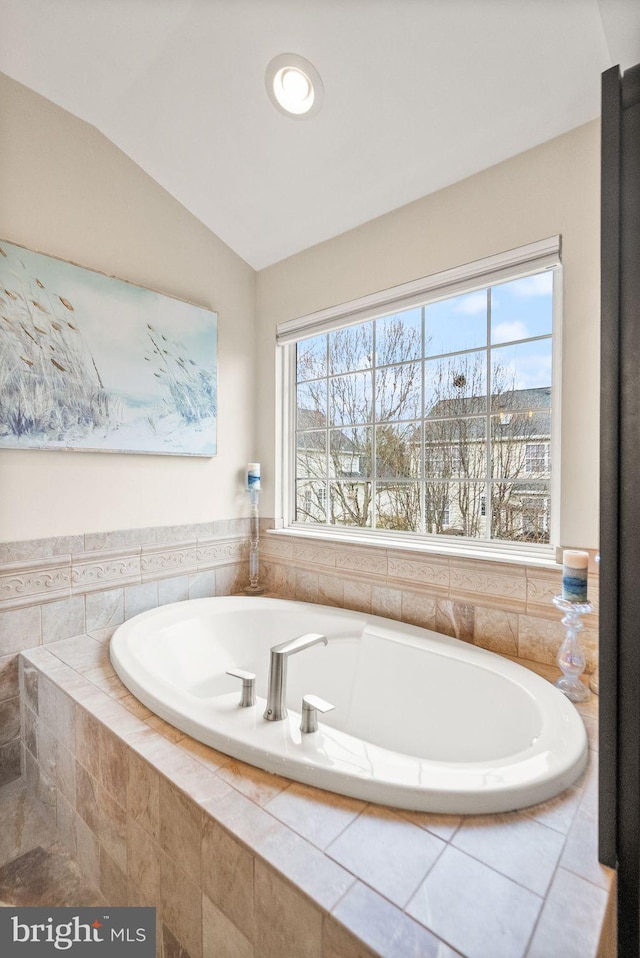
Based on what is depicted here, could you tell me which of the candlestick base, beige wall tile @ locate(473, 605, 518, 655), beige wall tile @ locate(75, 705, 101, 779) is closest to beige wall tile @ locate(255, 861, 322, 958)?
beige wall tile @ locate(75, 705, 101, 779)

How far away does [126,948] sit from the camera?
1.06 meters

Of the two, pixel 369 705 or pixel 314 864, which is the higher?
pixel 314 864

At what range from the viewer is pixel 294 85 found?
5.17 ft

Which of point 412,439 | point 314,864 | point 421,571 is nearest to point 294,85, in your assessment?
point 412,439

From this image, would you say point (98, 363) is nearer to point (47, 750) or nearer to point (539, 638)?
point (47, 750)

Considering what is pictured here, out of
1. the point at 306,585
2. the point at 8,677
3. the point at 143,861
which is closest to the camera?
the point at 143,861

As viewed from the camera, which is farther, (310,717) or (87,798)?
(87,798)

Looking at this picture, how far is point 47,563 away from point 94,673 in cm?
51

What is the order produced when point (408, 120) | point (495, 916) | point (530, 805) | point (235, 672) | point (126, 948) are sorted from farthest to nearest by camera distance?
point (408, 120)
point (235, 672)
point (126, 948)
point (530, 805)
point (495, 916)

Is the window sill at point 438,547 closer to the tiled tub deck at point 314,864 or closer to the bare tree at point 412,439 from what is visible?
the bare tree at point 412,439

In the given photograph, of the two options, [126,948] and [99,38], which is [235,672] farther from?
[99,38]

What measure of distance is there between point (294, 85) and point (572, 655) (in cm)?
214

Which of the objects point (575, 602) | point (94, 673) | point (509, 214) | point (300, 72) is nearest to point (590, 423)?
point (575, 602)

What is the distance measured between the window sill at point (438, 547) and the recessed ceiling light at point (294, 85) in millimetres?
1716
